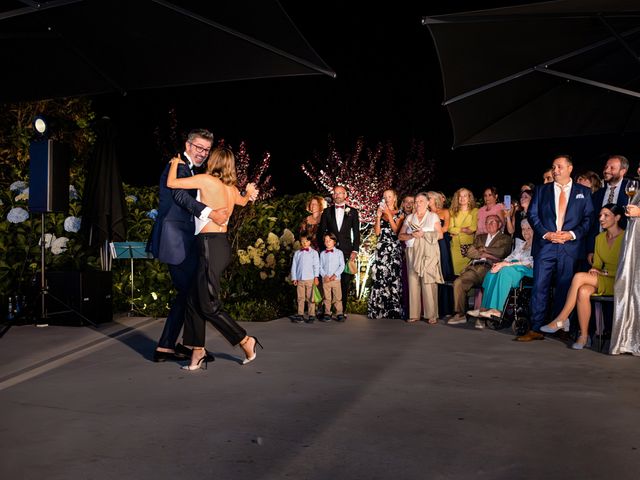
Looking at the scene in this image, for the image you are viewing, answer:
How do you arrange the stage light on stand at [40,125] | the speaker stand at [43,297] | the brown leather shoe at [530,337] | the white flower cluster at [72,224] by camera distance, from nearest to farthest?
the brown leather shoe at [530,337] → the speaker stand at [43,297] → the stage light on stand at [40,125] → the white flower cluster at [72,224]

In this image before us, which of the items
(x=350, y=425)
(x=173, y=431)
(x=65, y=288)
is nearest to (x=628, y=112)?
(x=350, y=425)

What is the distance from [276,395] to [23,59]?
4345mm

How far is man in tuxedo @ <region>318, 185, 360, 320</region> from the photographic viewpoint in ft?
33.7

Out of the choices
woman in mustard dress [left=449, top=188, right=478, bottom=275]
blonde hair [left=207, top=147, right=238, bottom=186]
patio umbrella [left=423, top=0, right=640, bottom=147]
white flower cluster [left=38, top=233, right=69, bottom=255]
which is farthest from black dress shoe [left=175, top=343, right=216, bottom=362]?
woman in mustard dress [left=449, top=188, right=478, bottom=275]

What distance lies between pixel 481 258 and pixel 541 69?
353cm

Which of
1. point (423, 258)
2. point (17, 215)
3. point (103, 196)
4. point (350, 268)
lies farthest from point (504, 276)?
point (17, 215)

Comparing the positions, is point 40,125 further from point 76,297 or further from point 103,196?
point 76,297

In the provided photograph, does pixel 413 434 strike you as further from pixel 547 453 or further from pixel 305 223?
pixel 305 223

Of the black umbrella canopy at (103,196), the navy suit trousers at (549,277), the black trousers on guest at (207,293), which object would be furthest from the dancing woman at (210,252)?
the black umbrella canopy at (103,196)

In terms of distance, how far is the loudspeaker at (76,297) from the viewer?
896 cm

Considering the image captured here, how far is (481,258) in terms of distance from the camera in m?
9.63

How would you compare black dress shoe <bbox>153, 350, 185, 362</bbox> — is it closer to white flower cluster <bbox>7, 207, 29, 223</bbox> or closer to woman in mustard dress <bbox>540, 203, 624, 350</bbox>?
woman in mustard dress <bbox>540, 203, 624, 350</bbox>

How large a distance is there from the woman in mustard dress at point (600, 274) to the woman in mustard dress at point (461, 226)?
2.77m

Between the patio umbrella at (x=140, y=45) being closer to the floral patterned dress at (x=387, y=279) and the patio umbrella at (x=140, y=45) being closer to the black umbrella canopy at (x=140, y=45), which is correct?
the black umbrella canopy at (x=140, y=45)
